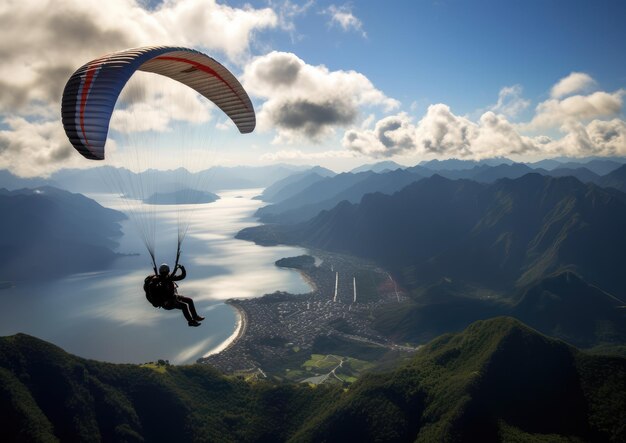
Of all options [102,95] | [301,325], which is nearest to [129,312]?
[301,325]

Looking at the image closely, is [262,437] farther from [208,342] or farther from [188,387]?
[208,342]

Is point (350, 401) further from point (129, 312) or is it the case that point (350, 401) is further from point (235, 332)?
point (129, 312)

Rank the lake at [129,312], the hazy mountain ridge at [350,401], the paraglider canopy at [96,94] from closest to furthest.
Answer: the paraglider canopy at [96,94], the hazy mountain ridge at [350,401], the lake at [129,312]

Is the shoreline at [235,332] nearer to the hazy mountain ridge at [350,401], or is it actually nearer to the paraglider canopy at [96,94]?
the hazy mountain ridge at [350,401]

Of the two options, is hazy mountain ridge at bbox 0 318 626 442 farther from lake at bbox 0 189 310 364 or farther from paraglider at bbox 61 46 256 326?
paraglider at bbox 61 46 256 326

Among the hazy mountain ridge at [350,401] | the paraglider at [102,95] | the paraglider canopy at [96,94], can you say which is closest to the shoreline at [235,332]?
the hazy mountain ridge at [350,401]

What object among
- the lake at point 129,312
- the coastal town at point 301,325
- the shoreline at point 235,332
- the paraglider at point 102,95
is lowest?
the coastal town at point 301,325
